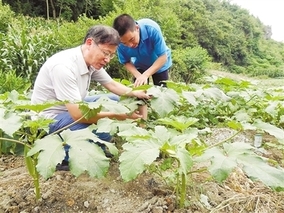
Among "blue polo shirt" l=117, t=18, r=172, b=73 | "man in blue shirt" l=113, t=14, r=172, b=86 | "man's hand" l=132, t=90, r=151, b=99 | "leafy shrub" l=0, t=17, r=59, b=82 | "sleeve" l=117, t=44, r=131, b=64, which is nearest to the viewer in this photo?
"man's hand" l=132, t=90, r=151, b=99

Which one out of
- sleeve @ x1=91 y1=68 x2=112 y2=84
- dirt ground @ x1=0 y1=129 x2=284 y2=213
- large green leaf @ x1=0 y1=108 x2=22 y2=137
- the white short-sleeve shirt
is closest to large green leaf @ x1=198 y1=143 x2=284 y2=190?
dirt ground @ x1=0 y1=129 x2=284 y2=213

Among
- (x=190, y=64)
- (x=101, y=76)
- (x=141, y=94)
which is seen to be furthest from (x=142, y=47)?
(x=190, y=64)

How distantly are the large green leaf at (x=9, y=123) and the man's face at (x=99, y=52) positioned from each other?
2.49 feet

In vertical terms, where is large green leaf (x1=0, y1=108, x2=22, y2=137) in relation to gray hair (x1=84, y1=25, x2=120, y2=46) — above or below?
below

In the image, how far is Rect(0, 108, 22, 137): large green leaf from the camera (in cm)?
153

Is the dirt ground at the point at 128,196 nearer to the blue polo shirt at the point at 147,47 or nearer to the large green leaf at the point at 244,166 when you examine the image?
→ the large green leaf at the point at 244,166

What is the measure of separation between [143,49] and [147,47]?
Result: 0.04 meters

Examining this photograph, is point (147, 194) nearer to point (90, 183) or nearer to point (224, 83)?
point (90, 183)

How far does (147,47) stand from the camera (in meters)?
3.43

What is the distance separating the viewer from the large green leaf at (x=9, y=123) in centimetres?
153

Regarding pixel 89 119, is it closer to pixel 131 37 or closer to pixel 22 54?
pixel 131 37

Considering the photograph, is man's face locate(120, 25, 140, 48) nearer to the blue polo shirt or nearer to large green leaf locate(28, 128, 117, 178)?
the blue polo shirt

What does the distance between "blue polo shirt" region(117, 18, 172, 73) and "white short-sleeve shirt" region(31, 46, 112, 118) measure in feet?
3.42

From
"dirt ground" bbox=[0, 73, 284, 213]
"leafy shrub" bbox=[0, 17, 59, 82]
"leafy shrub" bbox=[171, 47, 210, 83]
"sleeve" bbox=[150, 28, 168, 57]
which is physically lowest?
"leafy shrub" bbox=[171, 47, 210, 83]
